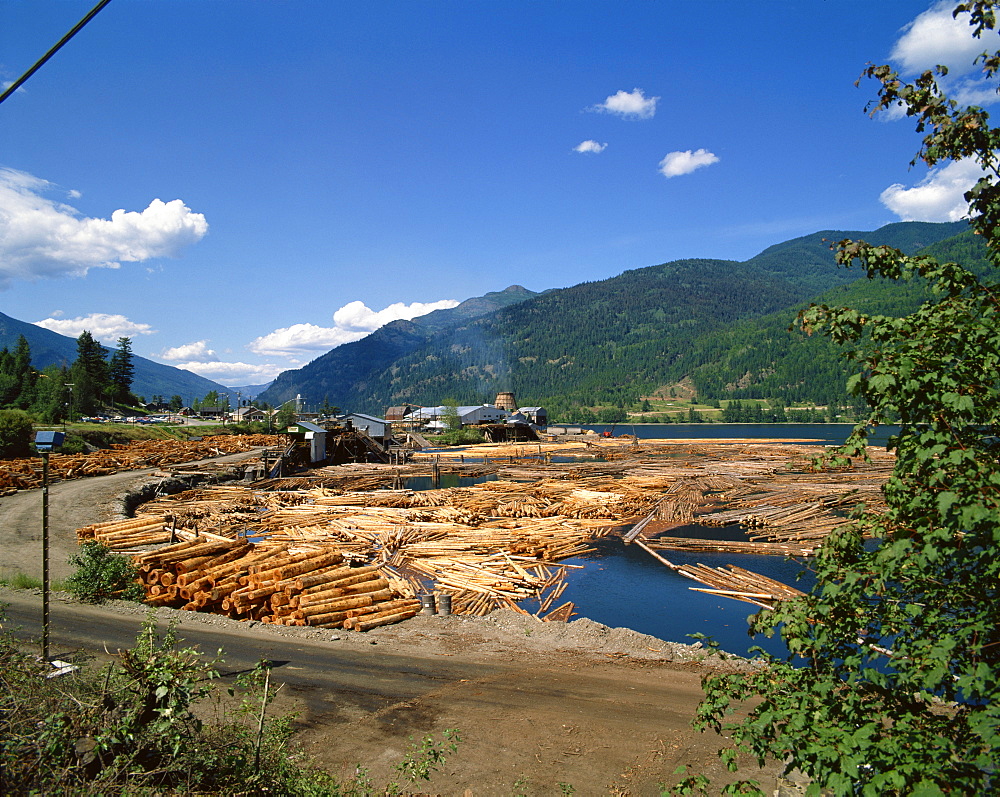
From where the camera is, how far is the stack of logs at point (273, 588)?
14.2m

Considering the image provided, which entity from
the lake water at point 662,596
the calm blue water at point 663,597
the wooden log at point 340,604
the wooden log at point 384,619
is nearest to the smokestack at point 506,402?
the lake water at point 662,596

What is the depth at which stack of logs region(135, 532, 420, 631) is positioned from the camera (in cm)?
1416

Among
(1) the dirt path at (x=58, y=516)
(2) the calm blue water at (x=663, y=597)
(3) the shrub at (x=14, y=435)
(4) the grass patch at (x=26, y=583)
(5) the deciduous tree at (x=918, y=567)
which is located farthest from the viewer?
(3) the shrub at (x=14, y=435)

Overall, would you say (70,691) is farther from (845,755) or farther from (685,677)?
(685,677)

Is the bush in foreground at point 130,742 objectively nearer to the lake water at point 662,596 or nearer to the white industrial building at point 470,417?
the lake water at point 662,596

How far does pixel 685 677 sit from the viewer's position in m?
11.0

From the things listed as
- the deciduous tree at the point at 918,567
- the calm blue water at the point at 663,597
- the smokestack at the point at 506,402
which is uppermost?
the smokestack at the point at 506,402

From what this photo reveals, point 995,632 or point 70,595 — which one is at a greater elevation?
point 995,632

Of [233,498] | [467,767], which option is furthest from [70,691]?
[233,498]

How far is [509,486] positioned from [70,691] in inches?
1337

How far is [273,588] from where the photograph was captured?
48.0 ft

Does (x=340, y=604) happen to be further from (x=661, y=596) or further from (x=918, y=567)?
(x=918, y=567)

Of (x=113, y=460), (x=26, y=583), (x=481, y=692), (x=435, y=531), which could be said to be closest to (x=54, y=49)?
(x=481, y=692)

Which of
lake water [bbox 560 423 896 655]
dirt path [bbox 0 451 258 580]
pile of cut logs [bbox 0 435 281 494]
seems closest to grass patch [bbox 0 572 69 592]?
dirt path [bbox 0 451 258 580]
